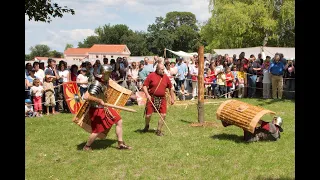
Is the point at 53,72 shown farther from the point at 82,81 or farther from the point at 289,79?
the point at 289,79

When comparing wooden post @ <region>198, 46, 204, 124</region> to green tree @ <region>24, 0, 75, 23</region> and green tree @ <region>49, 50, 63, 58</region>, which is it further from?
green tree @ <region>49, 50, 63, 58</region>

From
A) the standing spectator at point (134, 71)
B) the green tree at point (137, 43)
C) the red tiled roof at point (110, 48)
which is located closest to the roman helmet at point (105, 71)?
the standing spectator at point (134, 71)

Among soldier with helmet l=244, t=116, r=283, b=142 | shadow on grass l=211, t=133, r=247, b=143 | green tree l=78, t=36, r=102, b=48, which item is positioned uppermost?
green tree l=78, t=36, r=102, b=48

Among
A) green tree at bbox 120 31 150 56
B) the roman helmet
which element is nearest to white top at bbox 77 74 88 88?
the roman helmet

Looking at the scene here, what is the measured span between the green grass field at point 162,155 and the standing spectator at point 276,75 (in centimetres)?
501

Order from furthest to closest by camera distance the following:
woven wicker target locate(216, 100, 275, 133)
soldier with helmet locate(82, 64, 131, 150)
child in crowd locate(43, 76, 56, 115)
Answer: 1. child in crowd locate(43, 76, 56, 115)
2. woven wicker target locate(216, 100, 275, 133)
3. soldier with helmet locate(82, 64, 131, 150)

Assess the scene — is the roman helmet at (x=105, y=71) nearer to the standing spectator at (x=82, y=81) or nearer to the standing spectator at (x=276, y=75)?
the standing spectator at (x=82, y=81)

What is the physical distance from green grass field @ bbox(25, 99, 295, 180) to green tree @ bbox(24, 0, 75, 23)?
9.05ft

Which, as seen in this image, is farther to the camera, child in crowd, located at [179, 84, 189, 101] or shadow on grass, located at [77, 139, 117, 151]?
child in crowd, located at [179, 84, 189, 101]

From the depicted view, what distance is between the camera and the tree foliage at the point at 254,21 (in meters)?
34.0

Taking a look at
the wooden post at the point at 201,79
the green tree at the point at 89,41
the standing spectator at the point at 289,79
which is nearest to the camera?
the wooden post at the point at 201,79

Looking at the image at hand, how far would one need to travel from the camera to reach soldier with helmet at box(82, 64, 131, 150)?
6.70 meters
